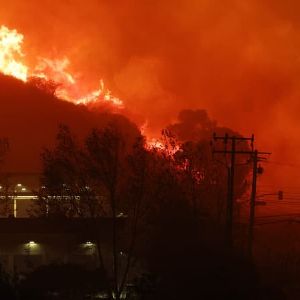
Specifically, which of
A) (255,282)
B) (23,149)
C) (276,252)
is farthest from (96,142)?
(23,149)

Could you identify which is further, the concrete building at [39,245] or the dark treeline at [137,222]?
the concrete building at [39,245]

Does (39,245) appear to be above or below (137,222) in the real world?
below

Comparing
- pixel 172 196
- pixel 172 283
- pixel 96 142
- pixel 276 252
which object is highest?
pixel 96 142

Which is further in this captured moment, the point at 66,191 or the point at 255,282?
the point at 66,191

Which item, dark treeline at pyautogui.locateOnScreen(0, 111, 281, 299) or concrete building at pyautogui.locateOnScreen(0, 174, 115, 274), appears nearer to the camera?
dark treeline at pyautogui.locateOnScreen(0, 111, 281, 299)

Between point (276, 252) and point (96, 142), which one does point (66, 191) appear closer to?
point (96, 142)

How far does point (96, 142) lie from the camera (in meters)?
32.2

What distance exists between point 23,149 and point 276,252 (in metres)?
39.3

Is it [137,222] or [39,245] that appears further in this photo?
[39,245]

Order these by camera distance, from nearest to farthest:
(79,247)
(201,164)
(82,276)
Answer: (82,276) → (79,247) → (201,164)

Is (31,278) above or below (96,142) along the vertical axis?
below

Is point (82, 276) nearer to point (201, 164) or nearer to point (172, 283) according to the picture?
point (172, 283)

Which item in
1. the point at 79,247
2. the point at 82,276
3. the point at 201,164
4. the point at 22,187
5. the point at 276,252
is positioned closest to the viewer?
the point at 82,276

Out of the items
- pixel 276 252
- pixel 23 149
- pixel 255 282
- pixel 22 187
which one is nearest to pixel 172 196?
pixel 255 282
